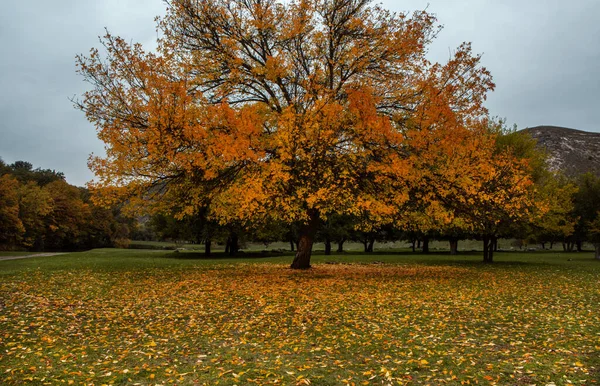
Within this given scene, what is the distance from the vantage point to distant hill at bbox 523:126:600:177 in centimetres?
16315

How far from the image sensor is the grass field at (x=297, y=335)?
7.25m

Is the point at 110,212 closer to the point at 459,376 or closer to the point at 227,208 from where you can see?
the point at 227,208

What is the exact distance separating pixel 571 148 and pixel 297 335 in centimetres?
20893

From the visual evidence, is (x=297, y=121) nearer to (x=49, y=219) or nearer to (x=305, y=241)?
(x=305, y=241)

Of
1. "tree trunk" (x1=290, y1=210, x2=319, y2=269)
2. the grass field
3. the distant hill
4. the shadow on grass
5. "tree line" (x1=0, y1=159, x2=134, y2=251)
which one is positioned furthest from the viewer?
the distant hill

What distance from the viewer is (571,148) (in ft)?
586

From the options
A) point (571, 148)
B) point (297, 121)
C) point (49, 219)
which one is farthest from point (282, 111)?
point (571, 148)

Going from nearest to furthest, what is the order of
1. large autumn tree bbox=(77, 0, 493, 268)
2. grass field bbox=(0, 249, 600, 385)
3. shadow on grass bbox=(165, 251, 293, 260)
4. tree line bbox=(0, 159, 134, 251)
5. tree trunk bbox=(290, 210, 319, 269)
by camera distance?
grass field bbox=(0, 249, 600, 385) < large autumn tree bbox=(77, 0, 493, 268) < tree trunk bbox=(290, 210, 319, 269) < tree line bbox=(0, 159, 134, 251) < shadow on grass bbox=(165, 251, 293, 260)

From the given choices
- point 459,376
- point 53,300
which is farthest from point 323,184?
point 459,376

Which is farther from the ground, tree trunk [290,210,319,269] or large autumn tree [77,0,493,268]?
large autumn tree [77,0,493,268]

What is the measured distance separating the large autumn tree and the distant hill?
160 m

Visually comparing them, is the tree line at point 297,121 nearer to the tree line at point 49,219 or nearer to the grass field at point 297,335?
the grass field at point 297,335

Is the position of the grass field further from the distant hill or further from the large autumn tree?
the distant hill

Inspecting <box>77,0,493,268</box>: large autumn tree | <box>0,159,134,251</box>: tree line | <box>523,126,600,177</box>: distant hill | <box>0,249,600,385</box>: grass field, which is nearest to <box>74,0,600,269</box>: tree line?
<box>77,0,493,268</box>: large autumn tree
